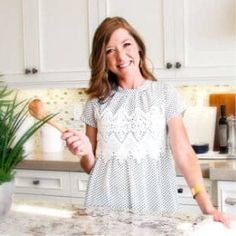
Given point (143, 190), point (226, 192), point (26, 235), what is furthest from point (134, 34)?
point (226, 192)

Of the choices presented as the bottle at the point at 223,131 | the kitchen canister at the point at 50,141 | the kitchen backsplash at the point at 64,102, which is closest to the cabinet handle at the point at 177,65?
the bottle at the point at 223,131

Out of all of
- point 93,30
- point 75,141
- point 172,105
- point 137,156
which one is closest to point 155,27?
point 93,30

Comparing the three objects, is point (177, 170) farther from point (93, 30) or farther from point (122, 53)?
point (93, 30)

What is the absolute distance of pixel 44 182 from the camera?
2547mm

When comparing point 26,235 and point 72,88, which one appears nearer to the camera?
point 26,235

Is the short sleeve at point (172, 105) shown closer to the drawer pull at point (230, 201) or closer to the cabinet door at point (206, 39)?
the drawer pull at point (230, 201)

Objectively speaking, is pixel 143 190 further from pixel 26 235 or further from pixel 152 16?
pixel 152 16

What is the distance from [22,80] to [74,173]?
808 millimetres

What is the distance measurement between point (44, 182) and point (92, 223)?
1536 millimetres

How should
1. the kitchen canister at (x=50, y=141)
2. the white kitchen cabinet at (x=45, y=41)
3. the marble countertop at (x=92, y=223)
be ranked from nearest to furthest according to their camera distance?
the marble countertop at (x=92, y=223)
the white kitchen cabinet at (x=45, y=41)
the kitchen canister at (x=50, y=141)

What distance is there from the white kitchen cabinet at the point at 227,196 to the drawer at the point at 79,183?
703 millimetres

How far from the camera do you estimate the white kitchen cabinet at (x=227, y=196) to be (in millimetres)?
2090

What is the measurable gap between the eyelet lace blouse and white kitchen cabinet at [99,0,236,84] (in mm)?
1027

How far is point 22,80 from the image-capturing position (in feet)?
9.59
